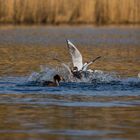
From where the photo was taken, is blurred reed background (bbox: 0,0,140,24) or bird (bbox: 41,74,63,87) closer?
bird (bbox: 41,74,63,87)

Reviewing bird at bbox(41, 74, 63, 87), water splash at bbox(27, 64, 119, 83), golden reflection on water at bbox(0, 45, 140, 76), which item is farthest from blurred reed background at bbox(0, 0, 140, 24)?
bird at bbox(41, 74, 63, 87)

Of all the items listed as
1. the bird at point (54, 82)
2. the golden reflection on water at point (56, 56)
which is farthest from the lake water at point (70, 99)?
the bird at point (54, 82)

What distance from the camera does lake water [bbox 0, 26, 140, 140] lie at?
9984mm

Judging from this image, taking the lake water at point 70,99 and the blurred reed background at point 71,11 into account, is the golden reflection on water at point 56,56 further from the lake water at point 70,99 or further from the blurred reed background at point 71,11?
the blurred reed background at point 71,11

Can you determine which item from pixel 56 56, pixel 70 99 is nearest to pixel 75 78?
pixel 70 99

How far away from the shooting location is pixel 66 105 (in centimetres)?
1260

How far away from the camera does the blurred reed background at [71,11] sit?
3747cm

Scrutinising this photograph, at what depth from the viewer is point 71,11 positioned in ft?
125

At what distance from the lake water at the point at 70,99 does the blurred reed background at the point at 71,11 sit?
8.83 m

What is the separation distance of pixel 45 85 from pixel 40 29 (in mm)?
22802

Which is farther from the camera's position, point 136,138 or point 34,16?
point 34,16

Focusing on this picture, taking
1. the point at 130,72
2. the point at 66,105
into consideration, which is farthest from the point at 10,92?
the point at 130,72

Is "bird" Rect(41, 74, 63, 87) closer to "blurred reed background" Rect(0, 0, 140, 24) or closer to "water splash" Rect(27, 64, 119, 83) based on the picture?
"water splash" Rect(27, 64, 119, 83)

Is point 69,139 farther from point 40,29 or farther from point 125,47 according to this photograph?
point 40,29
